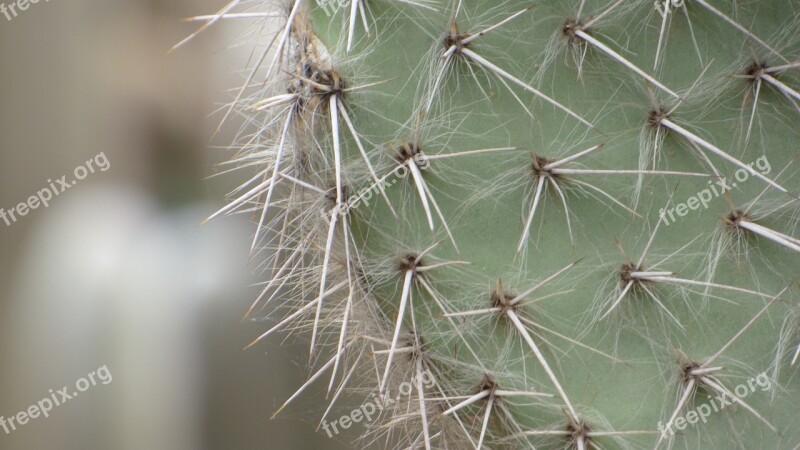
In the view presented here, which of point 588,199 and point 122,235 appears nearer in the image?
point 588,199

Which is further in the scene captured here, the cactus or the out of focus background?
the out of focus background

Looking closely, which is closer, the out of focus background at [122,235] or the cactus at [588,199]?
the cactus at [588,199]

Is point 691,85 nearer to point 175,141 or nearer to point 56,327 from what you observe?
point 175,141

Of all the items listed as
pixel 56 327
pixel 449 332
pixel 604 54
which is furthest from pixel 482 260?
pixel 56 327

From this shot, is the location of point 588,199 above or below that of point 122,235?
below

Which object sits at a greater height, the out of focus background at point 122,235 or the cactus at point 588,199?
the out of focus background at point 122,235

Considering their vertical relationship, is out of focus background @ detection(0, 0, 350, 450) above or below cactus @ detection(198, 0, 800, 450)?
above
